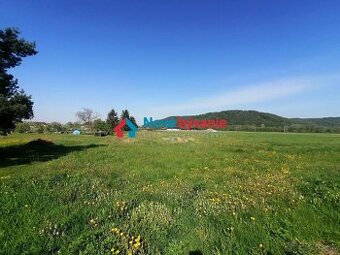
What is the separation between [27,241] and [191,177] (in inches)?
323

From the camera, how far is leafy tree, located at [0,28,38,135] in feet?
72.0

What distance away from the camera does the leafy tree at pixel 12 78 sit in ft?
72.0

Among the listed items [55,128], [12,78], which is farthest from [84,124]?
[12,78]

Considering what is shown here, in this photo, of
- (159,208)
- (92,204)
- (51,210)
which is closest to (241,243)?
(159,208)

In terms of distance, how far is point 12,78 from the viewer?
23.1 metres

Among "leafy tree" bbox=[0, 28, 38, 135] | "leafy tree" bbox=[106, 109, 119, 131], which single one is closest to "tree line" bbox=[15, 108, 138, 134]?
"leafy tree" bbox=[106, 109, 119, 131]

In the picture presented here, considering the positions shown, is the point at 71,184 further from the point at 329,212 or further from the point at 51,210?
the point at 329,212

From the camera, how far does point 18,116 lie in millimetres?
22406

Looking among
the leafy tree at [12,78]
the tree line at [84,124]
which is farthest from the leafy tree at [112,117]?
the leafy tree at [12,78]

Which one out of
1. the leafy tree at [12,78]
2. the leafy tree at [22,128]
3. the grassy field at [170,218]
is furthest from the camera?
the leafy tree at [22,128]
